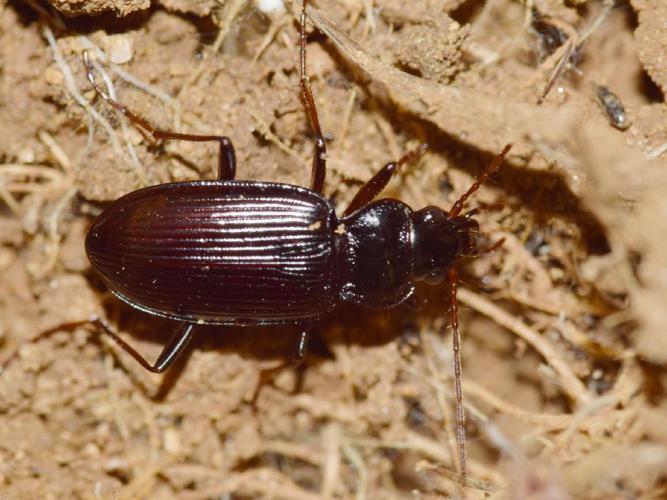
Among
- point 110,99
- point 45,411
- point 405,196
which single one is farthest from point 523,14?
point 45,411

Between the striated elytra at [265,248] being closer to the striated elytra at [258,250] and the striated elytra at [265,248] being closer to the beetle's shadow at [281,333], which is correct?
the striated elytra at [258,250]

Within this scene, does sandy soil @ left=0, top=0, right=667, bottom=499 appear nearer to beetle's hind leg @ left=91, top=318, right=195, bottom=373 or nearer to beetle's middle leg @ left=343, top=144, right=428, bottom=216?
beetle's middle leg @ left=343, top=144, right=428, bottom=216

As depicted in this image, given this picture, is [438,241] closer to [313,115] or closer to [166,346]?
[313,115]

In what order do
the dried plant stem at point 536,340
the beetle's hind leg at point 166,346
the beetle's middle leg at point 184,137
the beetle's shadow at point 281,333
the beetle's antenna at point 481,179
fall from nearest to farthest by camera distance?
the beetle's antenna at point 481,179, the beetle's middle leg at point 184,137, the beetle's hind leg at point 166,346, the dried plant stem at point 536,340, the beetle's shadow at point 281,333

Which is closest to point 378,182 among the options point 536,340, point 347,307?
point 347,307

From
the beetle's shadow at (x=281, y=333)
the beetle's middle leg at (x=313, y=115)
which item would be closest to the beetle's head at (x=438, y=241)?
the beetle's shadow at (x=281, y=333)

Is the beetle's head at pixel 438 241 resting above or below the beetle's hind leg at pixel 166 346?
above

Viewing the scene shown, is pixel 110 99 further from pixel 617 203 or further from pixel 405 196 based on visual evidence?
pixel 617 203
